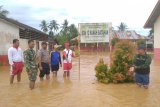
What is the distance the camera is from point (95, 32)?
14047 millimetres

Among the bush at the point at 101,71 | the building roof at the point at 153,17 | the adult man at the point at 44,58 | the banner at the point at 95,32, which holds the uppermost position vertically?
the building roof at the point at 153,17

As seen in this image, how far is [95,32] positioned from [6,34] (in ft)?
36.1

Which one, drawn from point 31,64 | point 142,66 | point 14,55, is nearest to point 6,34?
point 14,55

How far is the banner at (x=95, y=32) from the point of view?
46.0ft

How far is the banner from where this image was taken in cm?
1402

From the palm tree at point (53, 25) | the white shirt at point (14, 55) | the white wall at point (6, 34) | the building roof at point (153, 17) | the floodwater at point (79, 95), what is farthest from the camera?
the palm tree at point (53, 25)

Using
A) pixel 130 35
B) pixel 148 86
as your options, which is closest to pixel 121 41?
pixel 148 86

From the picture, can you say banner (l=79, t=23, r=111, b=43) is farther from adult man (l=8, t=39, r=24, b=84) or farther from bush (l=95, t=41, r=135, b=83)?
adult man (l=8, t=39, r=24, b=84)

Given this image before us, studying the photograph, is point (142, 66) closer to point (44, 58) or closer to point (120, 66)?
point (120, 66)

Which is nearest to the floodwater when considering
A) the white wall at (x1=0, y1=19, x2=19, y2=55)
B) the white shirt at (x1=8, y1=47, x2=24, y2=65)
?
the white shirt at (x1=8, y1=47, x2=24, y2=65)

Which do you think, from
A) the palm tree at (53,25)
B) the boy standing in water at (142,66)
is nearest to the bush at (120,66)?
the boy standing in water at (142,66)

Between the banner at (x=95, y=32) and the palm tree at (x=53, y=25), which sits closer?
the banner at (x=95, y=32)

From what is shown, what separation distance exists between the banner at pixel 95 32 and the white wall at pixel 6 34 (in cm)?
1025

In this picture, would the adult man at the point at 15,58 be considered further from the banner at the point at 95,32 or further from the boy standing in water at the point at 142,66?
the boy standing in water at the point at 142,66
